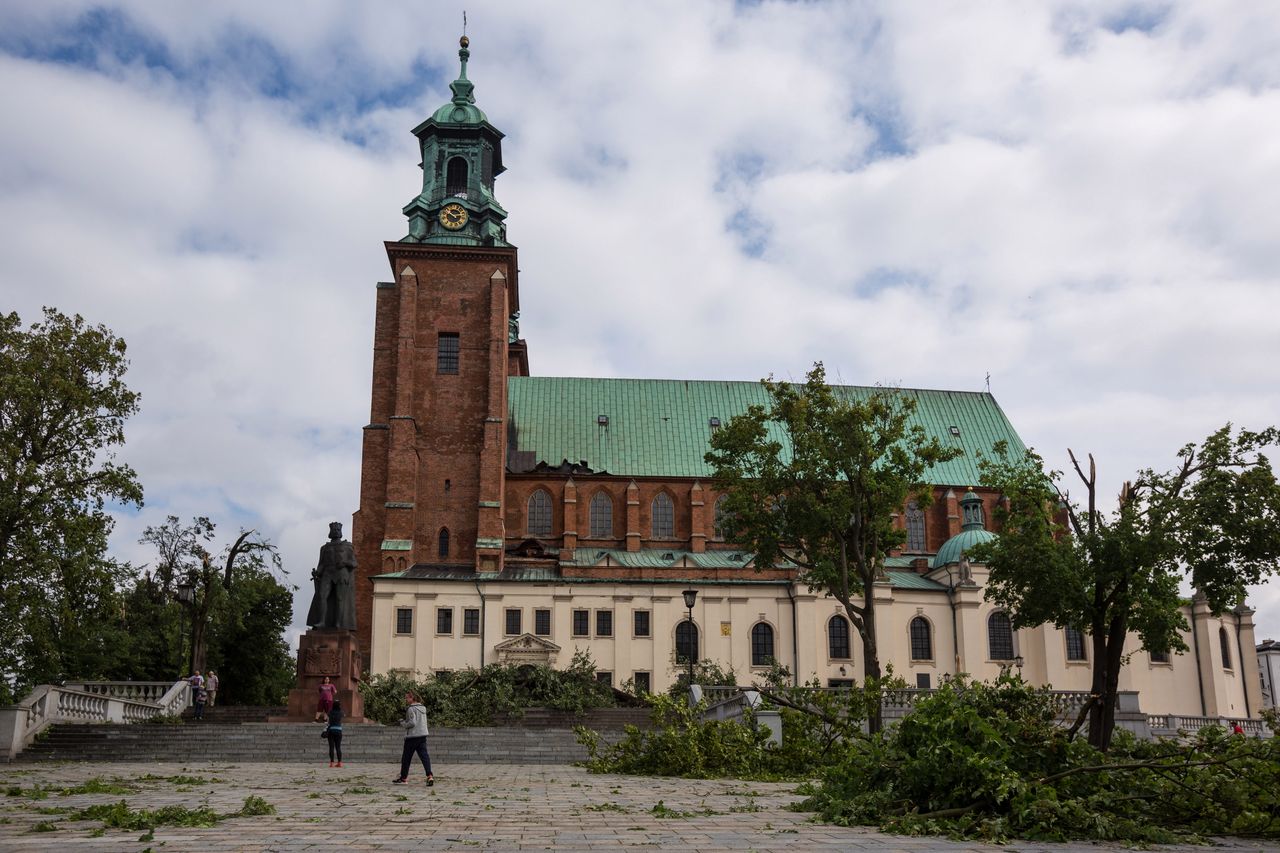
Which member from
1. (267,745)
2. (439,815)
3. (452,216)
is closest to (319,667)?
(267,745)

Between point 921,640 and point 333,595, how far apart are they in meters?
32.4

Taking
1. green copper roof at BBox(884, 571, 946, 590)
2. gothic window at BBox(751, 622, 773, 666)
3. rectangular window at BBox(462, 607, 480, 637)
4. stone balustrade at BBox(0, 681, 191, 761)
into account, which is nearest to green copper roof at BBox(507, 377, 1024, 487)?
green copper roof at BBox(884, 571, 946, 590)

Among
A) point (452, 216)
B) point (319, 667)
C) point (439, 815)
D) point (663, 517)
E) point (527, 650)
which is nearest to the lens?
point (439, 815)

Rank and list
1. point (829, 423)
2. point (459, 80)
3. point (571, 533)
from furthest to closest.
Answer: point (459, 80), point (571, 533), point (829, 423)

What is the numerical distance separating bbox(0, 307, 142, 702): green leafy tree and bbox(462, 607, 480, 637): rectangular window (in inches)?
788

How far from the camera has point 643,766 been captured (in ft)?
71.5

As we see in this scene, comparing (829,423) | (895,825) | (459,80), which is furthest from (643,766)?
(459,80)

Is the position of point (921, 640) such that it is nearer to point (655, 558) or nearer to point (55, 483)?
point (655, 558)

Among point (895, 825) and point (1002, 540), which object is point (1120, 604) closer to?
point (1002, 540)

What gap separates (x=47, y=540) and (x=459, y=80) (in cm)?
3828

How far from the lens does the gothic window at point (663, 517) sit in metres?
60.9

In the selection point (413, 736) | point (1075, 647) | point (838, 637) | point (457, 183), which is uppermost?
point (457, 183)

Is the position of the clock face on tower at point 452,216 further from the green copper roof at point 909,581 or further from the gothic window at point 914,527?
the gothic window at point 914,527

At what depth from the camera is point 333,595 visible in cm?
3216
